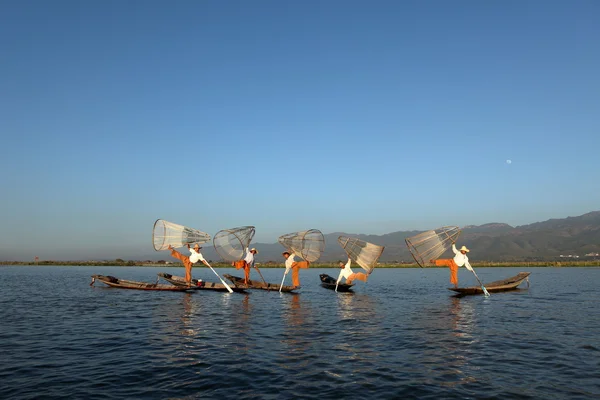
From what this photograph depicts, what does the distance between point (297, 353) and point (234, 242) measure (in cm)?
2354

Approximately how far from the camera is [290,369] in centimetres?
1248

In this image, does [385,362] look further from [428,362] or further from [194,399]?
[194,399]

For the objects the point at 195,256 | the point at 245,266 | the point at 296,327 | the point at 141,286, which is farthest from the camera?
the point at 245,266

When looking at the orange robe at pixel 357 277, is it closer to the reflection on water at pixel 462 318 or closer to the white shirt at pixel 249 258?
the reflection on water at pixel 462 318

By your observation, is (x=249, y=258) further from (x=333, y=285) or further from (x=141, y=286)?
(x=141, y=286)

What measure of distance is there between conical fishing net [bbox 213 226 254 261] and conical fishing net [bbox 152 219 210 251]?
61.6 inches

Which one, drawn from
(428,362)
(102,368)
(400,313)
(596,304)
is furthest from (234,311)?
(596,304)

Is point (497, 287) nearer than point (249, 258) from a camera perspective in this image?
No

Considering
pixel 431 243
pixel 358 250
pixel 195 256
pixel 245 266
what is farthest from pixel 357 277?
pixel 195 256

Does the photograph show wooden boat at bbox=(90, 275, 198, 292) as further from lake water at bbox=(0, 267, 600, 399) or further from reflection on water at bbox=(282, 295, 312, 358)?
reflection on water at bbox=(282, 295, 312, 358)

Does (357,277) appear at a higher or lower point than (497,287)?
higher

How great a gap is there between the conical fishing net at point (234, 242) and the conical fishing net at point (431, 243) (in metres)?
14.8

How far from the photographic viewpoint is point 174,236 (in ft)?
118

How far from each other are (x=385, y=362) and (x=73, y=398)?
9471 mm
